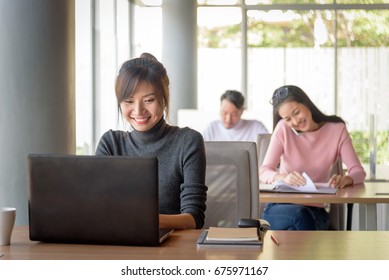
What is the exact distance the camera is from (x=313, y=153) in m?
4.86

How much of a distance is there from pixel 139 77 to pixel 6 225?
2.68ft

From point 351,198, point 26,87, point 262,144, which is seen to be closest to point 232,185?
point 351,198

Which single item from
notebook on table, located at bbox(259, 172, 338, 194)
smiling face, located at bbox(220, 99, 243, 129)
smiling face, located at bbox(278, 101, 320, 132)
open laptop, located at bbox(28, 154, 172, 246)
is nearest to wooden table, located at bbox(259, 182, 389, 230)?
notebook on table, located at bbox(259, 172, 338, 194)

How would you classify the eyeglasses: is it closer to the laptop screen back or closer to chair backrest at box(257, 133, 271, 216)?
chair backrest at box(257, 133, 271, 216)

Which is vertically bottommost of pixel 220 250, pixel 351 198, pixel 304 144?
pixel 351 198

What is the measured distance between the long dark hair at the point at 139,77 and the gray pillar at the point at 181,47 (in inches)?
293

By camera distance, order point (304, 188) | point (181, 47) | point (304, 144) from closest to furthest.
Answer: point (304, 188) → point (304, 144) → point (181, 47)

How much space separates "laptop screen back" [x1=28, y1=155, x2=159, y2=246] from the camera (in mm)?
2301

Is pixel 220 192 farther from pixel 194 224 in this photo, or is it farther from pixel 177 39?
pixel 177 39

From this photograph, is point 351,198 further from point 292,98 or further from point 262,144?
point 262,144

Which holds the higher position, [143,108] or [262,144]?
[143,108]

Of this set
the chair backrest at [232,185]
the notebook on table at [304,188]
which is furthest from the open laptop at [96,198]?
the notebook on table at [304,188]

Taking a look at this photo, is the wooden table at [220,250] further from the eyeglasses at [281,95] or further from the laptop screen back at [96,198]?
the eyeglasses at [281,95]
